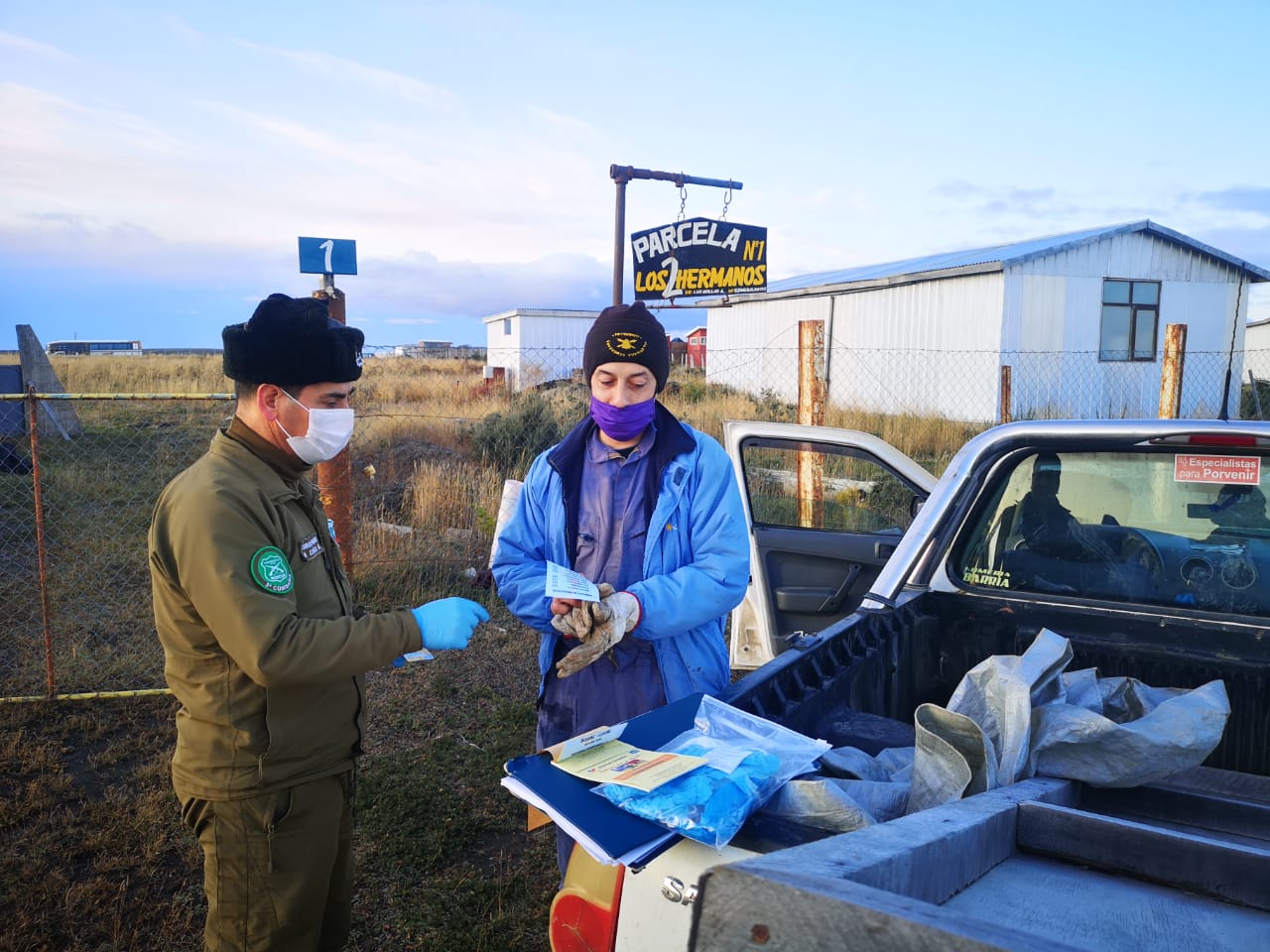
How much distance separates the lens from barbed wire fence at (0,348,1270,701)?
5.70 meters

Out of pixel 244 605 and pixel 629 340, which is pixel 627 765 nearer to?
pixel 244 605

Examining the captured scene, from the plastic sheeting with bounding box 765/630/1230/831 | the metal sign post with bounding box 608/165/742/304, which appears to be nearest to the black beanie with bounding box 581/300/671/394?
the plastic sheeting with bounding box 765/630/1230/831

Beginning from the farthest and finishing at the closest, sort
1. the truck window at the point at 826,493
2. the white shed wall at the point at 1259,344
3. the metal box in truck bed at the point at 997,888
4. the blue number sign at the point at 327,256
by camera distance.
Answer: the white shed wall at the point at 1259,344 → the blue number sign at the point at 327,256 → the truck window at the point at 826,493 → the metal box in truck bed at the point at 997,888

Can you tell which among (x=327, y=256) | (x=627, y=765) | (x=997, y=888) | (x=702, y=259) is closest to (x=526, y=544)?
(x=627, y=765)

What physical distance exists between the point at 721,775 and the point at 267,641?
3.39ft

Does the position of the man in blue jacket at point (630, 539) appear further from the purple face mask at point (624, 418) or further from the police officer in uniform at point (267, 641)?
the police officer in uniform at point (267, 641)

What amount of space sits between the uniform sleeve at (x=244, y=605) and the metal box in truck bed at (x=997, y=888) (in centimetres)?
124

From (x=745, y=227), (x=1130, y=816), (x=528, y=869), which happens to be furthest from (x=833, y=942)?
(x=745, y=227)

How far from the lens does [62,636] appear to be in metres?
5.96

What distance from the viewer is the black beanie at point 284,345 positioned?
217 centimetres

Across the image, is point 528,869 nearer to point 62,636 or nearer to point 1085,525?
point 1085,525

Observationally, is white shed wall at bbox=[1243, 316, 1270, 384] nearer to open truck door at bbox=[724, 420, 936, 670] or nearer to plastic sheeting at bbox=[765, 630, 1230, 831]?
open truck door at bbox=[724, 420, 936, 670]

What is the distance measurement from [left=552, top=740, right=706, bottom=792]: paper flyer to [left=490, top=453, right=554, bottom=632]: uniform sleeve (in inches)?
34.0

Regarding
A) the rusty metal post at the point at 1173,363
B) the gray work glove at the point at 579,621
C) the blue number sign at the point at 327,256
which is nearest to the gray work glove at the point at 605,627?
the gray work glove at the point at 579,621
